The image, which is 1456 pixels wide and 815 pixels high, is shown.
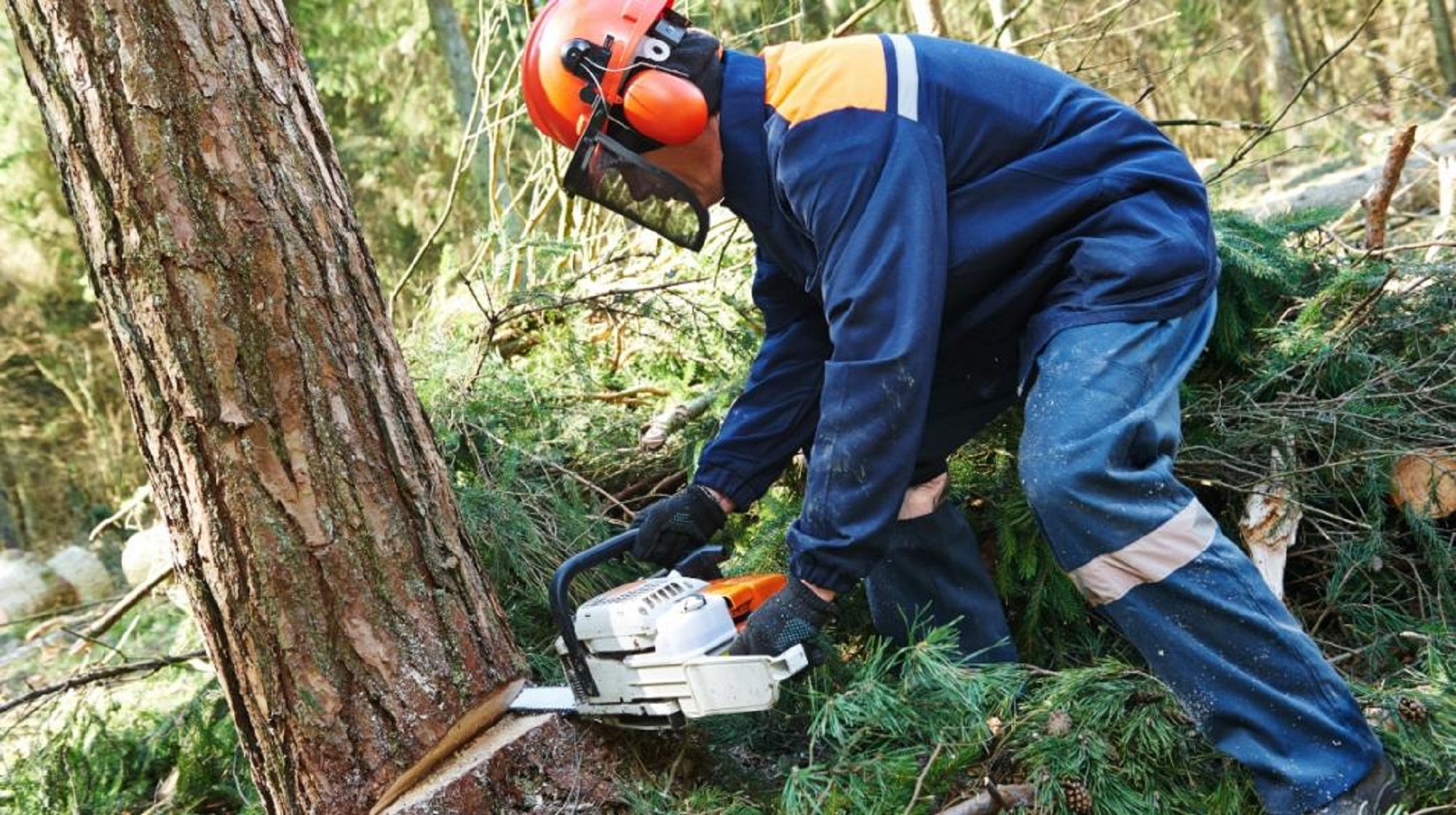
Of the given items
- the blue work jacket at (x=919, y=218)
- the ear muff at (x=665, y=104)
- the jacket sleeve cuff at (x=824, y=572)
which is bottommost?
the jacket sleeve cuff at (x=824, y=572)

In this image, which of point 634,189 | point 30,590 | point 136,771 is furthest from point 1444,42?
point 30,590

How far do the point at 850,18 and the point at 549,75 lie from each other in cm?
268

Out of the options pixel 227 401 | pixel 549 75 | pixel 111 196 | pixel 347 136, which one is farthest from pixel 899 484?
pixel 347 136

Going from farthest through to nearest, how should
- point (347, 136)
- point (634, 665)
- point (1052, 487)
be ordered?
point (347, 136), point (634, 665), point (1052, 487)

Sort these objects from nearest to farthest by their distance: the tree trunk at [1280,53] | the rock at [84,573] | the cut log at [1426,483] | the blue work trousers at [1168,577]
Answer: the blue work trousers at [1168,577] → the cut log at [1426,483] → the rock at [84,573] → the tree trunk at [1280,53]

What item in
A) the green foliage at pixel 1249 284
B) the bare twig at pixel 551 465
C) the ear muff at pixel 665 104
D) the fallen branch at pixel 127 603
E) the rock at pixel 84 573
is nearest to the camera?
the ear muff at pixel 665 104

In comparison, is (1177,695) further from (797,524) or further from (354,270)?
(354,270)

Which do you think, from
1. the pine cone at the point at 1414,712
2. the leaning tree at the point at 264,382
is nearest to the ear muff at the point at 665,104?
the leaning tree at the point at 264,382

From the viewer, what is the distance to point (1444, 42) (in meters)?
12.1

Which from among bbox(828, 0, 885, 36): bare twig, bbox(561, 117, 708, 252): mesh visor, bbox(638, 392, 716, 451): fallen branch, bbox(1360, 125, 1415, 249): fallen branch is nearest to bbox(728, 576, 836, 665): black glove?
bbox(561, 117, 708, 252): mesh visor

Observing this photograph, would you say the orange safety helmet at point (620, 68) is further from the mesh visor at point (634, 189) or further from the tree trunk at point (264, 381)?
the tree trunk at point (264, 381)

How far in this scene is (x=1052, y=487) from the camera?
199cm

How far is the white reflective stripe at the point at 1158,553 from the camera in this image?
6.39 ft

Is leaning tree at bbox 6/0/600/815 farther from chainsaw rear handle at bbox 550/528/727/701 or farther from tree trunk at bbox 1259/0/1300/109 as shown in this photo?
tree trunk at bbox 1259/0/1300/109
